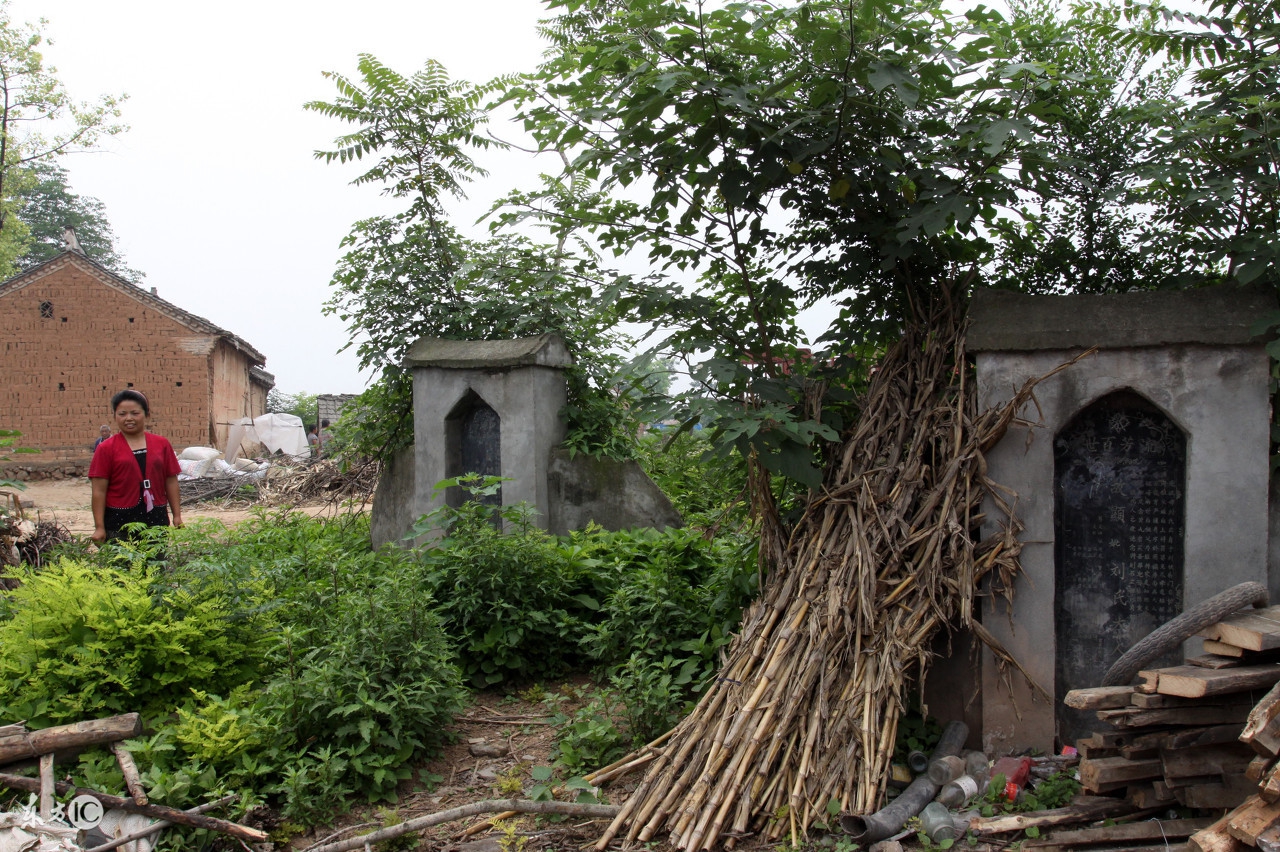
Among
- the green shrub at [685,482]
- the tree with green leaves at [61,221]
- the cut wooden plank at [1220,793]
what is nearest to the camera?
the cut wooden plank at [1220,793]

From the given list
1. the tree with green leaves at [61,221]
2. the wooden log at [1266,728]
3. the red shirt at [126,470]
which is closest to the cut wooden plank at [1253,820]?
the wooden log at [1266,728]

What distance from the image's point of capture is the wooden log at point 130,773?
3699mm

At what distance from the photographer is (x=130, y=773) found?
3814 mm

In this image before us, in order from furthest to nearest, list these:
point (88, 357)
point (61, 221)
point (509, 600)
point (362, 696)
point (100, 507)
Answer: point (61, 221)
point (88, 357)
point (100, 507)
point (509, 600)
point (362, 696)

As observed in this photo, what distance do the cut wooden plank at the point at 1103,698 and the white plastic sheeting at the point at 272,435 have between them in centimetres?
2523

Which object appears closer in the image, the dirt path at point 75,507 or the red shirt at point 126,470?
the red shirt at point 126,470

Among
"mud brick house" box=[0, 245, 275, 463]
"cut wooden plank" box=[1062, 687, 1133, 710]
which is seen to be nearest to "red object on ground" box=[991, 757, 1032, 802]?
"cut wooden plank" box=[1062, 687, 1133, 710]

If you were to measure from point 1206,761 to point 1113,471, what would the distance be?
1396 millimetres

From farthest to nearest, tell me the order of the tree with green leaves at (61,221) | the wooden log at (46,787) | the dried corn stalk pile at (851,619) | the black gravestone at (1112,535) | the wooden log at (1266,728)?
the tree with green leaves at (61,221) < the black gravestone at (1112,535) < the wooden log at (46,787) < the dried corn stalk pile at (851,619) < the wooden log at (1266,728)

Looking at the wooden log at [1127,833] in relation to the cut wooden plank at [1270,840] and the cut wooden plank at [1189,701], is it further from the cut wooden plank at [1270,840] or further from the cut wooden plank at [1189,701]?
the cut wooden plank at [1270,840]

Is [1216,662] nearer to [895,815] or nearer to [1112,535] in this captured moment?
[1112,535]

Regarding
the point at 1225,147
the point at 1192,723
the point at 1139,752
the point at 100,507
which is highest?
the point at 1225,147

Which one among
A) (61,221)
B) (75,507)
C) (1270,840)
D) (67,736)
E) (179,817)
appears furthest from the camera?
(61,221)

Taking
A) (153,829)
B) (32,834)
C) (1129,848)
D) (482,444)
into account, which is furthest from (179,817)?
(482,444)
